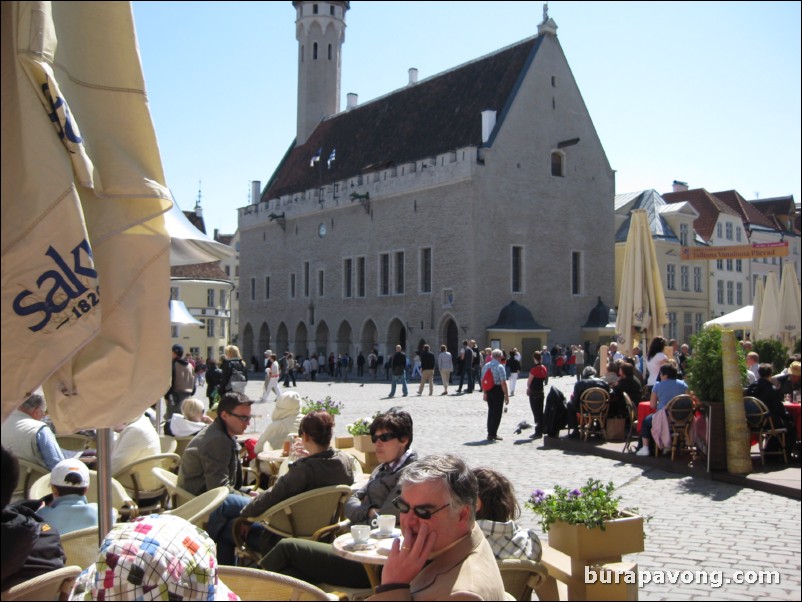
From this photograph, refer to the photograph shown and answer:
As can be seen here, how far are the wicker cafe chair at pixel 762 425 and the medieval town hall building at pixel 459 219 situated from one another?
25083mm

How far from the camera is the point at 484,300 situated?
34.9 metres

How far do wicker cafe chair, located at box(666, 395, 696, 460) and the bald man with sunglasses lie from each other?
22.9 ft

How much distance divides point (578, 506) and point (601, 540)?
0.69 feet

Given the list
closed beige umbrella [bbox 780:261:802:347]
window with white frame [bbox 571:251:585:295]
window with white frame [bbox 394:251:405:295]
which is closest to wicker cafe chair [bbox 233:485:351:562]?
closed beige umbrella [bbox 780:261:802:347]

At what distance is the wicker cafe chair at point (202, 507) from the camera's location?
4359mm

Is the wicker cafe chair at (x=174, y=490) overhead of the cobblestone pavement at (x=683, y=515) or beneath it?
overhead

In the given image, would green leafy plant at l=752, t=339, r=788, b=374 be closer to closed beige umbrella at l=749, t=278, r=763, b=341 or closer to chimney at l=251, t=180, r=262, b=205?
closed beige umbrella at l=749, t=278, r=763, b=341

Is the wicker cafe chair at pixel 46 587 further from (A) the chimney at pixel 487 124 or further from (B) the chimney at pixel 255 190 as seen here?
(B) the chimney at pixel 255 190

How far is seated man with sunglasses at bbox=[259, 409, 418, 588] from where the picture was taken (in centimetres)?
391

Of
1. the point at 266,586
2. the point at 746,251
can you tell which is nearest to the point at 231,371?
the point at 266,586

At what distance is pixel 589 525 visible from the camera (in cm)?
436

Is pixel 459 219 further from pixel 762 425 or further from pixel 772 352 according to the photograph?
pixel 762 425

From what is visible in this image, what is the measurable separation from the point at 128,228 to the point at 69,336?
1.37 ft

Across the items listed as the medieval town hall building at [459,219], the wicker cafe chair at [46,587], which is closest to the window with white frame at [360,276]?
the medieval town hall building at [459,219]
